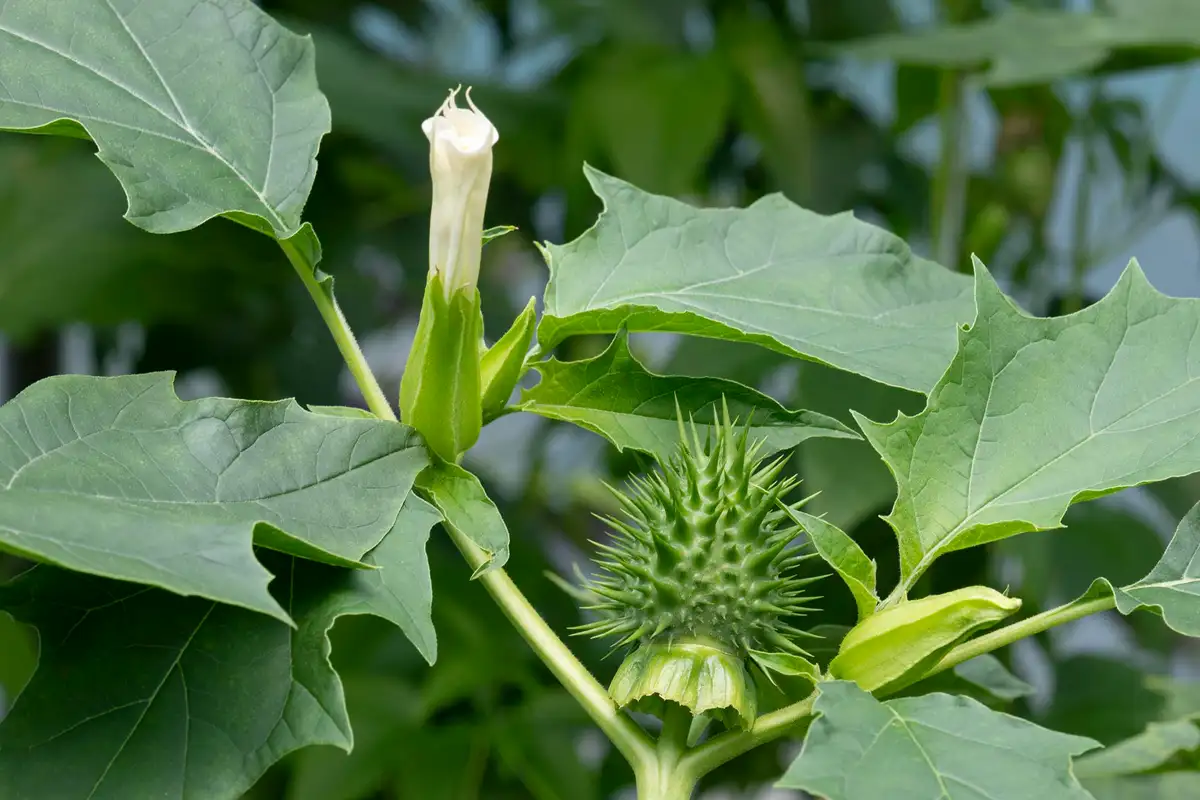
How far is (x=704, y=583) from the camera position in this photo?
1.06 feet

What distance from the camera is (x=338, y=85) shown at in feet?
3.32

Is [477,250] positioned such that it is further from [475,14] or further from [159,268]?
[475,14]

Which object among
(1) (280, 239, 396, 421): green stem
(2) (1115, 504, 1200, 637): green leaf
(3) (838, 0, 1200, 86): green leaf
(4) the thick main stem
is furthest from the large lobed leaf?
(3) (838, 0, 1200, 86): green leaf

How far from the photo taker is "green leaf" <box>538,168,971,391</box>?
378mm

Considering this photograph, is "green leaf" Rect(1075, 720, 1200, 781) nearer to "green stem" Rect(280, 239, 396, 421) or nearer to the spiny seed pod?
the spiny seed pod

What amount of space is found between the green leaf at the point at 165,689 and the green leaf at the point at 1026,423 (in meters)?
0.14

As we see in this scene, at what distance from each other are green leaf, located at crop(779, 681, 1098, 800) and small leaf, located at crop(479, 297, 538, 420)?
14 centimetres

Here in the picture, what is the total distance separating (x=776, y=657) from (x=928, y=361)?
12 centimetres

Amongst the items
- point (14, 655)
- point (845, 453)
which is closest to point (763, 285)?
point (845, 453)

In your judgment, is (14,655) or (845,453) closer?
(845,453)

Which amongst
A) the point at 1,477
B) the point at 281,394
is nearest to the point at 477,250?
the point at 1,477

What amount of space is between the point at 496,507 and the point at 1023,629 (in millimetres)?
143

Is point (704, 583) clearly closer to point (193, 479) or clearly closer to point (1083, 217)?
point (193, 479)

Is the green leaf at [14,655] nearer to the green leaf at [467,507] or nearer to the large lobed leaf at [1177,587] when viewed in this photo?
the green leaf at [467,507]
